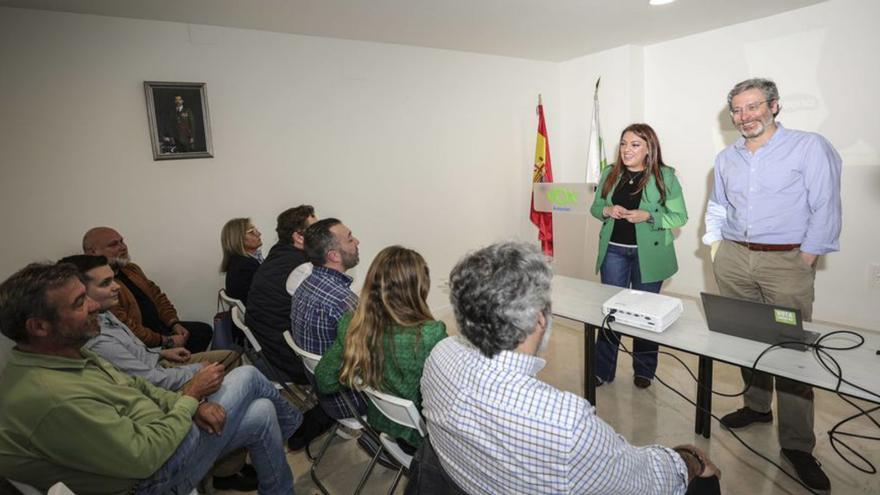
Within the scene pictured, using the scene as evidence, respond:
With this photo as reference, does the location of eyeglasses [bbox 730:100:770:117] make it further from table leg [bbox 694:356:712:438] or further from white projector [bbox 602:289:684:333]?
table leg [bbox 694:356:712:438]

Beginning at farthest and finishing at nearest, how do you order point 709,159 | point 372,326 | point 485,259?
point 709,159 < point 372,326 < point 485,259

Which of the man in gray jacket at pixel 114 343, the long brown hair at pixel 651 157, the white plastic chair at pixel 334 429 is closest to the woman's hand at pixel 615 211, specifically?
the long brown hair at pixel 651 157

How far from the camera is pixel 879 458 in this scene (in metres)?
2.11

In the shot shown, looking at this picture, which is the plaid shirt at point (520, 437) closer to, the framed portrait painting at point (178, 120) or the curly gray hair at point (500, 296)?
the curly gray hair at point (500, 296)

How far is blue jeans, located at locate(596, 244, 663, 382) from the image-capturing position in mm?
2764

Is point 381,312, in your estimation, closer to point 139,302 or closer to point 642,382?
point 139,302

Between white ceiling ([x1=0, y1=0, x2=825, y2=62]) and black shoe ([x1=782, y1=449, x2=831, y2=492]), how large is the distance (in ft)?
8.94

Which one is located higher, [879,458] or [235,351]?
[235,351]

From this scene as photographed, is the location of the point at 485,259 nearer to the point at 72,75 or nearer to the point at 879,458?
the point at 879,458

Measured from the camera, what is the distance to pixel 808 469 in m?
1.97

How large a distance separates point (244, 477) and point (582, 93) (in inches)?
177

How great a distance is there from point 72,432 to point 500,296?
1193 mm

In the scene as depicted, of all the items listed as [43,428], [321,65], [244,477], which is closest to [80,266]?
[43,428]

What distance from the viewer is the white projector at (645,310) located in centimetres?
189
